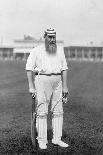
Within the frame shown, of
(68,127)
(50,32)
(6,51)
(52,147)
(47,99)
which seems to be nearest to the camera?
(50,32)

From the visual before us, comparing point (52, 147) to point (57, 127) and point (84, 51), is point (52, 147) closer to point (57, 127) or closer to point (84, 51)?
point (57, 127)

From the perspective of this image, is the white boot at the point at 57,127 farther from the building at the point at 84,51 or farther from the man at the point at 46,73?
the building at the point at 84,51

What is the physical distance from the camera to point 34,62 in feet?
23.4

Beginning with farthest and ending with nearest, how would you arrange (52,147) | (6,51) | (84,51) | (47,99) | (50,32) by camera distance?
1. (6,51)
2. (84,51)
3. (52,147)
4. (47,99)
5. (50,32)

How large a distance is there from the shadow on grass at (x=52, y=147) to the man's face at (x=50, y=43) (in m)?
1.82

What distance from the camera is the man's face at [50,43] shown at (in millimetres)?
6996

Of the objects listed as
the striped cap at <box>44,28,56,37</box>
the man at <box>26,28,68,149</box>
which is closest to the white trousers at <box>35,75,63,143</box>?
the man at <box>26,28,68,149</box>

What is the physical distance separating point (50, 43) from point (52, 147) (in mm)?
1967

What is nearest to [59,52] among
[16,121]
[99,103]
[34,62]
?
[34,62]

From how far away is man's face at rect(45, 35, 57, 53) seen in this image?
7.00 metres

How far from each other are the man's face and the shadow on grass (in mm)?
1823

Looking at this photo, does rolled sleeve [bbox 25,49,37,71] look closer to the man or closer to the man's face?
the man

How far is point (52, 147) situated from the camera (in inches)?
292

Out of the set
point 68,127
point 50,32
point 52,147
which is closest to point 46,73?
point 50,32
